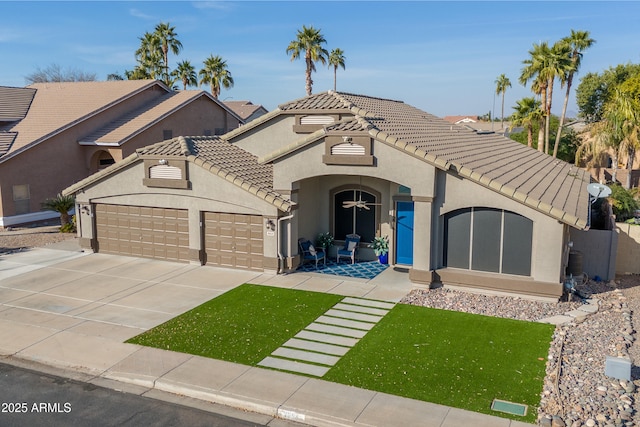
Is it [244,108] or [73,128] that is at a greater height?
[244,108]

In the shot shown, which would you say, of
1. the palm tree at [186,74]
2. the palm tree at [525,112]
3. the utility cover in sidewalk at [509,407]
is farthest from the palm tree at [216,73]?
the utility cover in sidewalk at [509,407]

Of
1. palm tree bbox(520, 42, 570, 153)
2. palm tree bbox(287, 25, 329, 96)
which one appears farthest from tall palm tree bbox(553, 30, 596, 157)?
palm tree bbox(287, 25, 329, 96)

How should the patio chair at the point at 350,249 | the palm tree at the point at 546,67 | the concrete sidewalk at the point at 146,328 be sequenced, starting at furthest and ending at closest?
1. the palm tree at the point at 546,67
2. the patio chair at the point at 350,249
3. the concrete sidewalk at the point at 146,328

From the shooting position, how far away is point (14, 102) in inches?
1315

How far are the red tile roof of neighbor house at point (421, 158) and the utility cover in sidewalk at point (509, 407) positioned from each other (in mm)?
6545

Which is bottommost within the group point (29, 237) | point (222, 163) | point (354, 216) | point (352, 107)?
point (29, 237)

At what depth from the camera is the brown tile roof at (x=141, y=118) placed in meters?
30.9

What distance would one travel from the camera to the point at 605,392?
10742mm

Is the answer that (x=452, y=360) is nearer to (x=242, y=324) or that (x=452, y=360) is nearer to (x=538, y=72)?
(x=242, y=324)

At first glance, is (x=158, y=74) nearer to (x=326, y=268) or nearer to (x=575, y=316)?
(x=326, y=268)

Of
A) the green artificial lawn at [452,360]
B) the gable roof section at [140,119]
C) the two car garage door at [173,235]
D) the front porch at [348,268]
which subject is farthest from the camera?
the gable roof section at [140,119]

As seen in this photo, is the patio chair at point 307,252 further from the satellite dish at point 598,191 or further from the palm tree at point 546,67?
the palm tree at point 546,67

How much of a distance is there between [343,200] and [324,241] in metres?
1.70

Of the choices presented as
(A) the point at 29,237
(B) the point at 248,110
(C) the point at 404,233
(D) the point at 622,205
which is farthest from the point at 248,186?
(B) the point at 248,110
